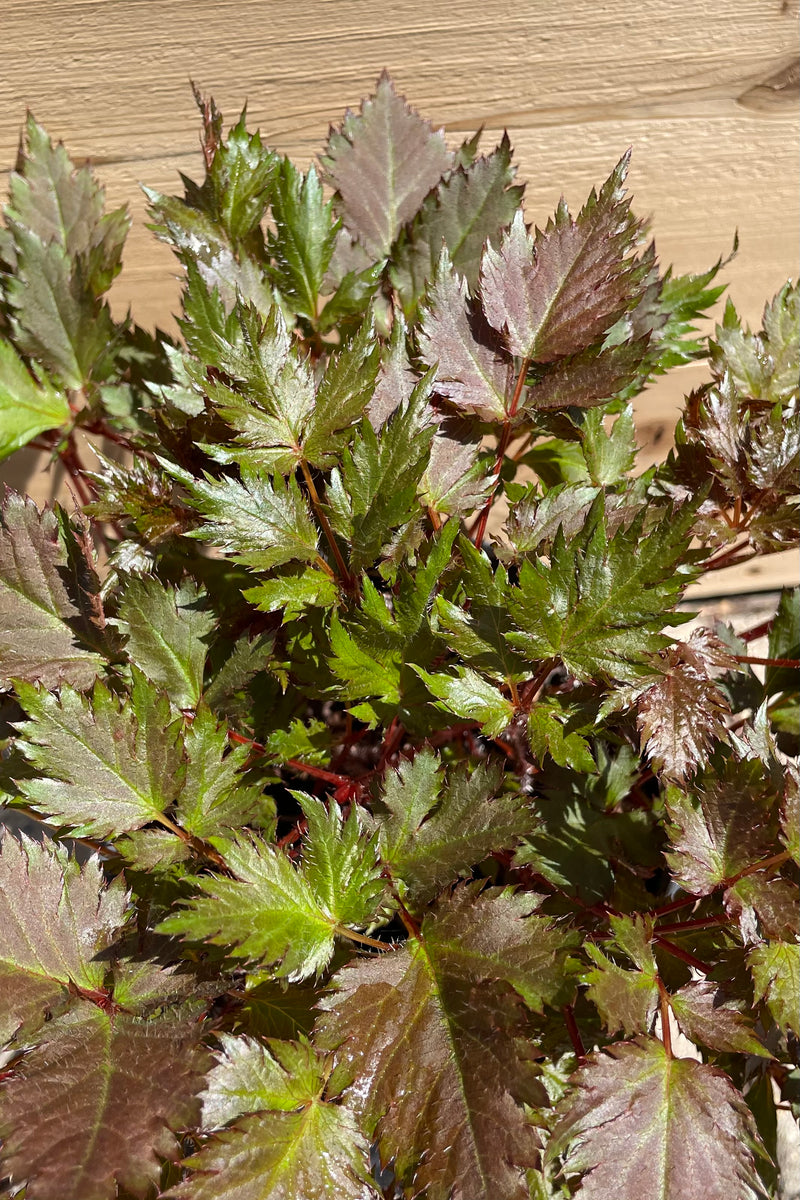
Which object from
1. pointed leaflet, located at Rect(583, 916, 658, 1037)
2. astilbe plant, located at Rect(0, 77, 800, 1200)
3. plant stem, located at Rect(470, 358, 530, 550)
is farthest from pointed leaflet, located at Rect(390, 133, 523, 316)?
pointed leaflet, located at Rect(583, 916, 658, 1037)

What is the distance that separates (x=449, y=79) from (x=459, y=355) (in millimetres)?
412

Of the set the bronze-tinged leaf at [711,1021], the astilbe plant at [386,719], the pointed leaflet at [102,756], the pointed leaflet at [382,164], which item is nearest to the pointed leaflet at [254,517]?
the astilbe plant at [386,719]

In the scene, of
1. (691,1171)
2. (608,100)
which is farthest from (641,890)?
(608,100)

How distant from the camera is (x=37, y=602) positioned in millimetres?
764

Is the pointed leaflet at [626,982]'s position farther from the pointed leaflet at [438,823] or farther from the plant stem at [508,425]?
the plant stem at [508,425]

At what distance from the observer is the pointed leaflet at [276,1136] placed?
0.55 metres

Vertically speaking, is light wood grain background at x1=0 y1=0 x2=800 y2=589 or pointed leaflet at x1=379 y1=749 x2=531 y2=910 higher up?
light wood grain background at x1=0 y1=0 x2=800 y2=589

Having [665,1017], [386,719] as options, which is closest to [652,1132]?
[665,1017]

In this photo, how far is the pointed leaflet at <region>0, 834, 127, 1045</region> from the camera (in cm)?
65

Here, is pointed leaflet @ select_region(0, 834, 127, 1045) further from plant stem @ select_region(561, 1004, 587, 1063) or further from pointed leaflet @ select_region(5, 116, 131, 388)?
pointed leaflet @ select_region(5, 116, 131, 388)

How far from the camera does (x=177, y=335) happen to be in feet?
3.80

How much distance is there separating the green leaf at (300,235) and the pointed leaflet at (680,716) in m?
0.48

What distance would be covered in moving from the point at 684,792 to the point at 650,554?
0.72 feet

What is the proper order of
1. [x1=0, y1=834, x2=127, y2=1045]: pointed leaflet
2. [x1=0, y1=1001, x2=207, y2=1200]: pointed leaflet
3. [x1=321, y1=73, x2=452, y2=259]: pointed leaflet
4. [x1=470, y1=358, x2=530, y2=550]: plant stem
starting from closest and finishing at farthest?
[x1=0, y1=1001, x2=207, y2=1200]: pointed leaflet → [x1=0, y1=834, x2=127, y2=1045]: pointed leaflet → [x1=470, y1=358, x2=530, y2=550]: plant stem → [x1=321, y1=73, x2=452, y2=259]: pointed leaflet
